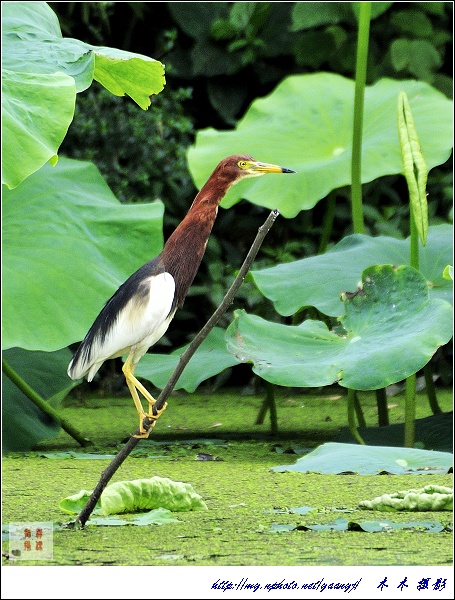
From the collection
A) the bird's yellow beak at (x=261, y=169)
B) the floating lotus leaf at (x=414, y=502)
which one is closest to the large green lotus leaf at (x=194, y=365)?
the floating lotus leaf at (x=414, y=502)

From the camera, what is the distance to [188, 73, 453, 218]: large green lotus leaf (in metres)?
2.88

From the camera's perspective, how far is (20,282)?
235 centimetres

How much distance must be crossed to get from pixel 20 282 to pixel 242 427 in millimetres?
913

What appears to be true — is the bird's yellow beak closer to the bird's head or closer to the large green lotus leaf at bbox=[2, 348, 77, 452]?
the bird's head

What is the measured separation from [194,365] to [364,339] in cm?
59

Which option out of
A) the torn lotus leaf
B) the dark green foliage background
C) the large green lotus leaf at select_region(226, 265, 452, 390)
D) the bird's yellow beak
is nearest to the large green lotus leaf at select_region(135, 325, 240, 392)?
the large green lotus leaf at select_region(226, 265, 452, 390)

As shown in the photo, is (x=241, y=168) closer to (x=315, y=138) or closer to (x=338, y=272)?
(x=338, y=272)

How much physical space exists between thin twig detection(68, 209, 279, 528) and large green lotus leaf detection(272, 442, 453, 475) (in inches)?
20.2

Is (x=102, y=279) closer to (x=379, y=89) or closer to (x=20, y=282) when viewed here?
(x=20, y=282)

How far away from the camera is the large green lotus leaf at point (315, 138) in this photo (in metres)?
2.88

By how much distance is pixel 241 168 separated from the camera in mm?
1647

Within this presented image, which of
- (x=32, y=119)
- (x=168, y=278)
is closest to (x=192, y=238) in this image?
(x=168, y=278)

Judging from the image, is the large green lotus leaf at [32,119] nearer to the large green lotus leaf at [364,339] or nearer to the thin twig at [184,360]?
the thin twig at [184,360]

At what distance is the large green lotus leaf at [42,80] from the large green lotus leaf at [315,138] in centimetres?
97
